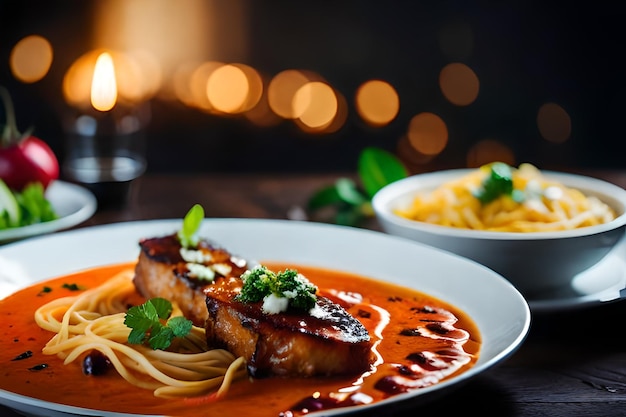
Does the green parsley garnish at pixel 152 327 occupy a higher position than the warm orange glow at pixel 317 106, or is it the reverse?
the warm orange glow at pixel 317 106

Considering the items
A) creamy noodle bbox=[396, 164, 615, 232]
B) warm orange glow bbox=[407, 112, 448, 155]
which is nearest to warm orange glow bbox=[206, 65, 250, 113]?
warm orange glow bbox=[407, 112, 448, 155]

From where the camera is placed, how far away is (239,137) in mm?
8789

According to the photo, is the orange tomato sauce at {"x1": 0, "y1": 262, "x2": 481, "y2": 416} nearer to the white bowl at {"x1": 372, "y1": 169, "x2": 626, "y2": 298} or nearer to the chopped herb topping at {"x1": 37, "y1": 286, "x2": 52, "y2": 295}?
the chopped herb topping at {"x1": 37, "y1": 286, "x2": 52, "y2": 295}

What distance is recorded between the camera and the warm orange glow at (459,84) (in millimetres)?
8617

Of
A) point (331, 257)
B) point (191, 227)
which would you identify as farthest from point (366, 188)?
point (191, 227)

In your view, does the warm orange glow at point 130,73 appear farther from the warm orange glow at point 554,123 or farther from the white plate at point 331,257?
the white plate at point 331,257

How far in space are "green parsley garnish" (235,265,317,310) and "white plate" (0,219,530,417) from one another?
603mm

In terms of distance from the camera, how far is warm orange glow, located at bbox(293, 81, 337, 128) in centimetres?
876

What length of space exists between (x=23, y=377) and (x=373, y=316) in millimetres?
1268

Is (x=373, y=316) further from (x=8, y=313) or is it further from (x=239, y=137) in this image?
(x=239, y=137)

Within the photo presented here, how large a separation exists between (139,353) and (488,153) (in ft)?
22.0

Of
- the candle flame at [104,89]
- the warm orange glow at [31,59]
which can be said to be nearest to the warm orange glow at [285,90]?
the warm orange glow at [31,59]

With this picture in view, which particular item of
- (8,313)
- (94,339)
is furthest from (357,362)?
(8,313)

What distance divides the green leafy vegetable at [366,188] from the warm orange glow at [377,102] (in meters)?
3.87
